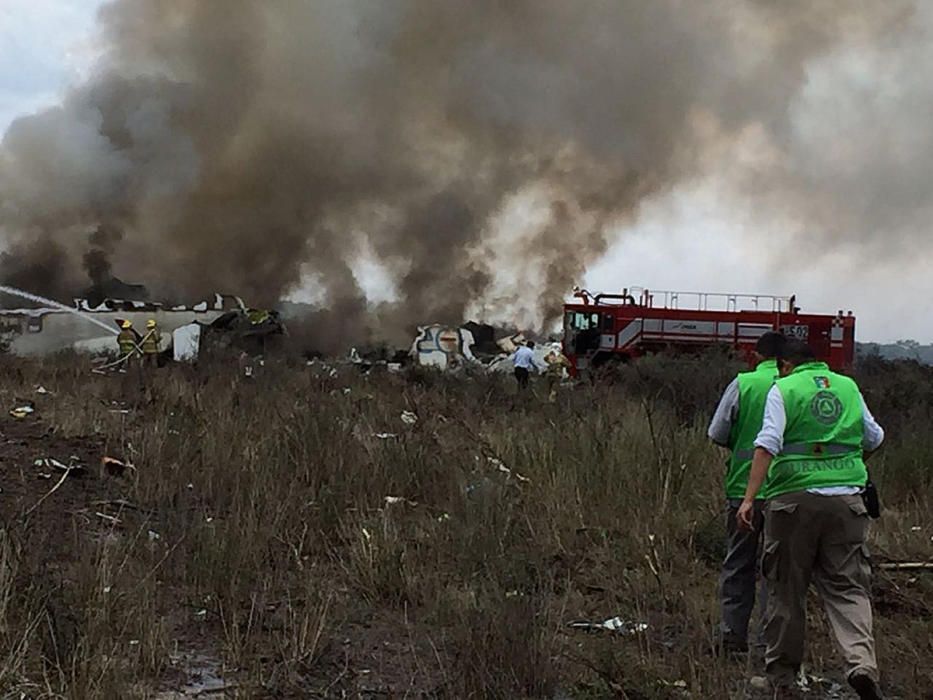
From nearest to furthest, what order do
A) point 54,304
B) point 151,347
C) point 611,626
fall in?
1. point 611,626
2. point 151,347
3. point 54,304

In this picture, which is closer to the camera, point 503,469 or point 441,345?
point 503,469

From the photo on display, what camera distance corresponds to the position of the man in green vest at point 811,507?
450 centimetres

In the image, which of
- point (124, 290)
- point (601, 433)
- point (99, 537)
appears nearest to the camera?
point (99, 537)

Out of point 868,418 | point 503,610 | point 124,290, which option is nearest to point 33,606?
point 503,610

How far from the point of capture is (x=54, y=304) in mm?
28484

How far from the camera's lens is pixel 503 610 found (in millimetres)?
4523

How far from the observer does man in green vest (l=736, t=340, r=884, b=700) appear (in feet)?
14.8

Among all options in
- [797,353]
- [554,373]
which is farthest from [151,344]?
[797,353]

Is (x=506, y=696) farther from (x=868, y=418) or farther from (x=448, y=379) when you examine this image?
(x=448, y=379)

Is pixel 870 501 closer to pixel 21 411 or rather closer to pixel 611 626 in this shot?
pixel 611 626

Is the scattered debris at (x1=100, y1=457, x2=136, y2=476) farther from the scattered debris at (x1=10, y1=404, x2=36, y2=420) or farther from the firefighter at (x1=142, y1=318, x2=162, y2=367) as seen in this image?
the firefighter at (x1=142, y1=318, x2=162, y2=367)

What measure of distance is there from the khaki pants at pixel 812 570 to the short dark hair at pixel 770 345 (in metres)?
0.91

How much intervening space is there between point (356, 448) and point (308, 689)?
463cm

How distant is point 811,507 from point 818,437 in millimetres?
312
